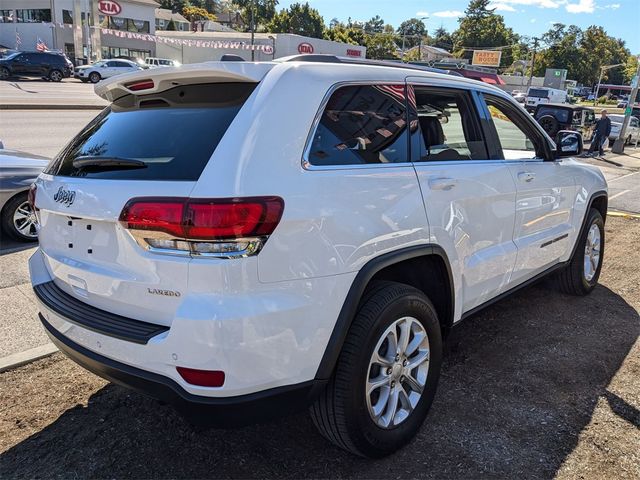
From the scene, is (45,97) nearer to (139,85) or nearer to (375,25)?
(139,85)

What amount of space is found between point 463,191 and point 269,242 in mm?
1403

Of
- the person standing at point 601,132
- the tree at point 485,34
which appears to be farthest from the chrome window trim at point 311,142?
the tree at point 485,34

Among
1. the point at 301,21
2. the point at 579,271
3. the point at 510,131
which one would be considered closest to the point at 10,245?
the point at 510,131

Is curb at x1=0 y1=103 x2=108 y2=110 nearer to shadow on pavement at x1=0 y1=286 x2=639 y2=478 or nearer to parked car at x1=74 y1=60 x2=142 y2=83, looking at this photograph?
shadow on pavement at x1=0 y1=286 x2=639 y2=478

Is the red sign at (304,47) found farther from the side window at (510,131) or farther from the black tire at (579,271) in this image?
the side window at (510,131)

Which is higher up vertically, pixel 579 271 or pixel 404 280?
pixel 404 280

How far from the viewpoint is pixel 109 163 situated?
238 centimetres

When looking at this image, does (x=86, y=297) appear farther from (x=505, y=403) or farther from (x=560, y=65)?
(x=560, y=65)

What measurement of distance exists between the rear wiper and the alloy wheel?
53.3 inches

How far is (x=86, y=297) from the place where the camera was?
245 centimetres

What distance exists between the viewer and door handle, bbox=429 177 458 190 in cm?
279

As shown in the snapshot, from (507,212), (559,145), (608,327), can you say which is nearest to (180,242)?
(507,212)

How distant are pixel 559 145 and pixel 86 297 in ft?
11.8

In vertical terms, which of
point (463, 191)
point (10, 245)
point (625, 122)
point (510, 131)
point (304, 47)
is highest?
point (304, 47)
